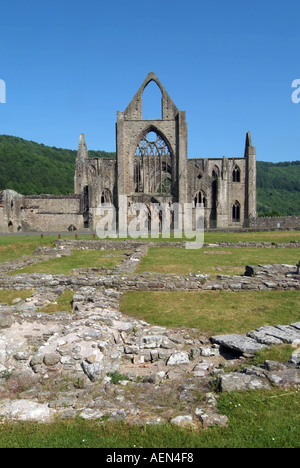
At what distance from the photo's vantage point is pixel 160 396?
5.11 m

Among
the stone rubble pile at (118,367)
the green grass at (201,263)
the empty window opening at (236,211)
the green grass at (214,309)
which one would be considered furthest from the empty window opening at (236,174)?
the stone rubble pile at (118,367)

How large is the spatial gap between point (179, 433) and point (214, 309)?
5719 millimetres

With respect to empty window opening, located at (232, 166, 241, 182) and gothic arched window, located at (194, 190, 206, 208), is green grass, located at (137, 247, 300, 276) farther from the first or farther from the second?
empty window opening, located at (232, 166, 241, 182)

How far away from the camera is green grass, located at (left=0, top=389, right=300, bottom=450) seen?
3899mm

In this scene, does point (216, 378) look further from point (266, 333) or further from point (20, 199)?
point (20, 199)

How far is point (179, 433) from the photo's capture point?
4043mm

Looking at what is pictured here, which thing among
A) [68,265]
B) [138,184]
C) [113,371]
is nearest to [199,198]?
[138,184]

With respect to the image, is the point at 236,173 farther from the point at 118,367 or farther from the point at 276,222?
the point at 118,367

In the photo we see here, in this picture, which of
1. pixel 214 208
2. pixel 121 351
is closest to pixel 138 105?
pixel 214 208

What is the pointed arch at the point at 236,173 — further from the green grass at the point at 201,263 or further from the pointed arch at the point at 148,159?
the green grass at the point at 201,263

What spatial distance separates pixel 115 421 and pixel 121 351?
2.55m

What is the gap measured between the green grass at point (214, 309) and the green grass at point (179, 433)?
3.34 m

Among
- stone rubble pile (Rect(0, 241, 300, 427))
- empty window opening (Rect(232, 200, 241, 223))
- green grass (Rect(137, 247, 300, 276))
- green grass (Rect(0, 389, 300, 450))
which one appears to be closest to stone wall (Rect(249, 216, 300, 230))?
empty window opening (Rect(232, 200, 241, 223))
